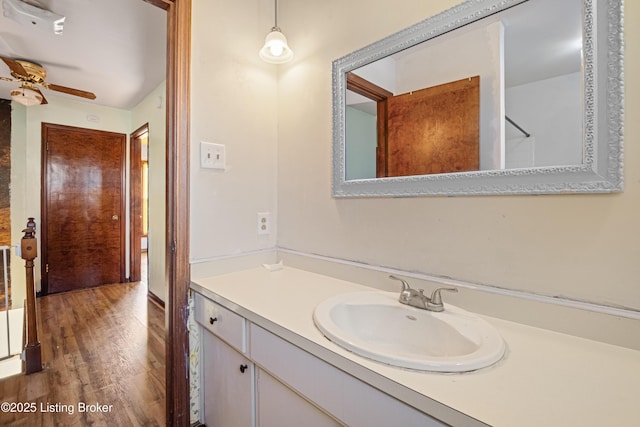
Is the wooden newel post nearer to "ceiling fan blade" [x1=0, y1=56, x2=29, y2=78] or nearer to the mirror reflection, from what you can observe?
"ceiling fan blade" [x1=0, y1=56, x2=29, y2=78]

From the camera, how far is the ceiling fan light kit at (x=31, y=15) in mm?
1729

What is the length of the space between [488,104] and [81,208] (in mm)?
4437

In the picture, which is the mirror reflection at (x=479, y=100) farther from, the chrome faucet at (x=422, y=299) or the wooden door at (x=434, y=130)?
the chrome faucet at (x=422, y=299)

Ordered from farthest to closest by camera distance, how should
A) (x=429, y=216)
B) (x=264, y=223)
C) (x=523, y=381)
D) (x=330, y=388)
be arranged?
(x=264, y=223) < (x=429, y=216) < (x=330, y=388) < (x=523, y=381)

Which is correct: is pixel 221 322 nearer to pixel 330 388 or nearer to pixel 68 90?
pixel 330 388

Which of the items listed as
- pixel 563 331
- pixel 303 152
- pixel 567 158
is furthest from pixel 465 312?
pixel 303 152

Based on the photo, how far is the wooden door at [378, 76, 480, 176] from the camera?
949mm

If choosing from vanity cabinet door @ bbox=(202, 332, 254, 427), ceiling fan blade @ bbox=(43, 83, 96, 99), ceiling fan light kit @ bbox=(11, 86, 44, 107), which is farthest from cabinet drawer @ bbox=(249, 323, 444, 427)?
ceiling fan light kit @ bbox=(11, 86, 44, 107)

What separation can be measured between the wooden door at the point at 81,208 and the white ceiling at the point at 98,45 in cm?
70

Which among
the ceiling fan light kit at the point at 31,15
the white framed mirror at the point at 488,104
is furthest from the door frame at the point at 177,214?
the ceiling fan light kit at the point at 31,15

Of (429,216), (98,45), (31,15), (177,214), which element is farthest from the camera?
(98,45)

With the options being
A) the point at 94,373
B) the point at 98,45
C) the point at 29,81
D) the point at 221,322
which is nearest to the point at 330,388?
the point at 221,322

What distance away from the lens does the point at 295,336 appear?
0.77m

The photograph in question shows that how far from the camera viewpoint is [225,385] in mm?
1114
